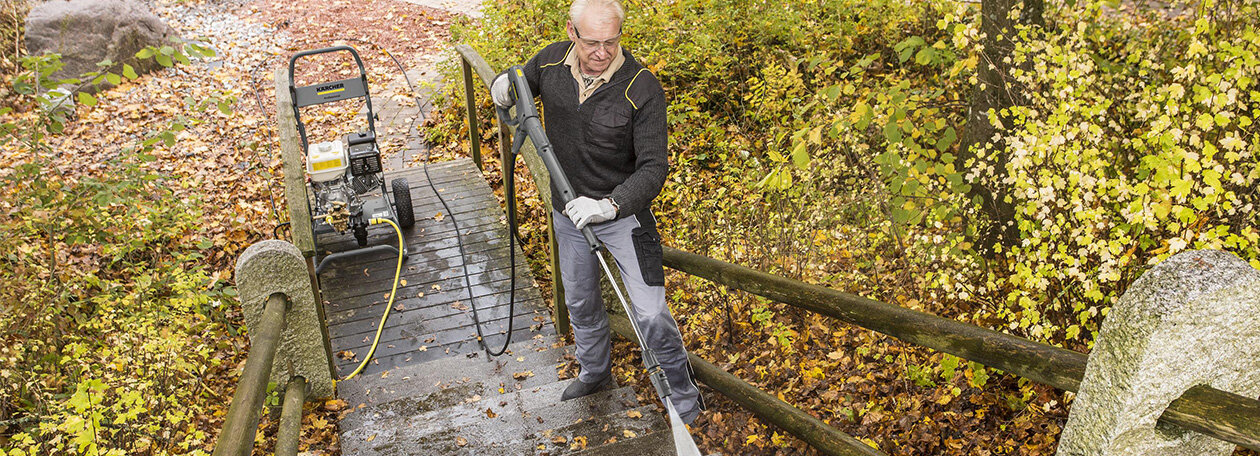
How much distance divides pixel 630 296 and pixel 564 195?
0.59 m

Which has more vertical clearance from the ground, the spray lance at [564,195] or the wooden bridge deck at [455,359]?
the spray lance at [564,195]

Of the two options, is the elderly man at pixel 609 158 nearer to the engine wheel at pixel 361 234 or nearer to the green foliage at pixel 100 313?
the green foliage at pixel 100 313

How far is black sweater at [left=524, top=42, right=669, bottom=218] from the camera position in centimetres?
352

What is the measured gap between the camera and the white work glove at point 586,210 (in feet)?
11.1

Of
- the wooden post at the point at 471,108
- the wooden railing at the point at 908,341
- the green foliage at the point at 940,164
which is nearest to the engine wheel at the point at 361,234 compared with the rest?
the wooden post at the point at 471,108

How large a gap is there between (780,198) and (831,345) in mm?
1648

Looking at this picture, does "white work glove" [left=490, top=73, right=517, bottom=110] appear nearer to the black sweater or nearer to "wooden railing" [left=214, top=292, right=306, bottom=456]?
the black sweater

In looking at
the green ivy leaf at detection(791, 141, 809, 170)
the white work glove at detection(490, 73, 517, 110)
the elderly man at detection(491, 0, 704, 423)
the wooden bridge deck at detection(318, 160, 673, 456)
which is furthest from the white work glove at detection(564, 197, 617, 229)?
the green ivy leaf at detection(791, 141, 809, 170)

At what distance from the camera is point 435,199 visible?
291 inches

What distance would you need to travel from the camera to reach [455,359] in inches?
191

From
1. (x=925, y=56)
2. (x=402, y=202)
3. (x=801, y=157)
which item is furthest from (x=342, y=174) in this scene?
(x=925, y=56)

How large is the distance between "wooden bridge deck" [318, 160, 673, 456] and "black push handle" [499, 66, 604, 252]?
95 cm

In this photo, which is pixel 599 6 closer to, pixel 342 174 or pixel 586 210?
pixel 586 210

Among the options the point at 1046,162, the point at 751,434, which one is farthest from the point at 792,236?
the point at 1046,162
